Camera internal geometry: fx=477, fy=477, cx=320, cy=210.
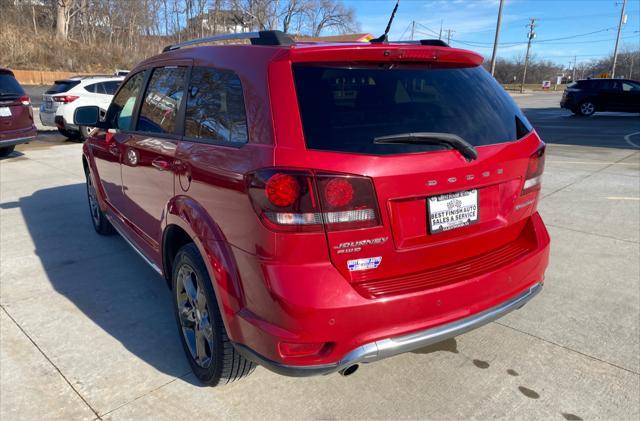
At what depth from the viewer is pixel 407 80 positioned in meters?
2.24

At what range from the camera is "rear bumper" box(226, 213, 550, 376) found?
6.22 feet

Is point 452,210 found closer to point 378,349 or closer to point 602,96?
point 378,349

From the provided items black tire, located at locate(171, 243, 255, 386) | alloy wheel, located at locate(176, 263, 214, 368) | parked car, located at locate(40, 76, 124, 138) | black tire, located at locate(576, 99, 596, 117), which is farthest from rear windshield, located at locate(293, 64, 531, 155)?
black tire, located at locate(576, 99, 596, 117)

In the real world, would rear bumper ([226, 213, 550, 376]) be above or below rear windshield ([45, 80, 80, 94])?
below

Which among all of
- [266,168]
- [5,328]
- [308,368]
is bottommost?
[5,328]

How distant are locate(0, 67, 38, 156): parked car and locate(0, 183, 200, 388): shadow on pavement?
3998 mm

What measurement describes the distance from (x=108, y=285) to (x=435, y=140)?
2.95 meters

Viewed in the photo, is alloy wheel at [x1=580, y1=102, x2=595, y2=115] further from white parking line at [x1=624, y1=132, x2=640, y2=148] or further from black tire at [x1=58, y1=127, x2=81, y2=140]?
black tire at [x1=58, y1=127, x2=81, y2=140]

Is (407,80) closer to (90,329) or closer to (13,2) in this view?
(90,329)

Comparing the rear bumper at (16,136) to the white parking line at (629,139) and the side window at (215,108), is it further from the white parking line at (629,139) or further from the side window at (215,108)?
the white parking line at (629,139)

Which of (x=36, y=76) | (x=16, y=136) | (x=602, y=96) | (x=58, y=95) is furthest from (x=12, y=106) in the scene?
(x=36, y=76)

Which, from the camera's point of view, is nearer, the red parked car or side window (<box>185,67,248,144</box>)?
the red parked car

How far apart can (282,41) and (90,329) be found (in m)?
2.27

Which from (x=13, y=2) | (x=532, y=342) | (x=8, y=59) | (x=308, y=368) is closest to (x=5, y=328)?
(x=308, y=368)
